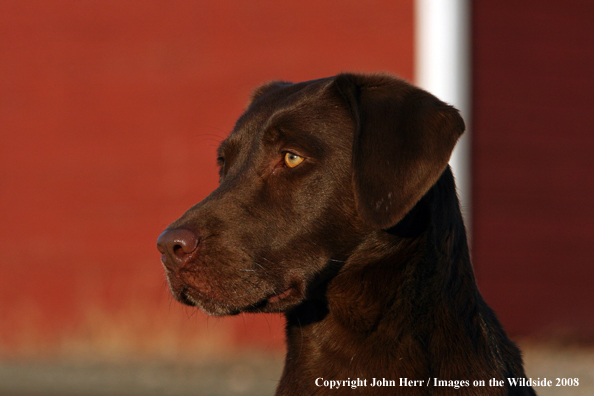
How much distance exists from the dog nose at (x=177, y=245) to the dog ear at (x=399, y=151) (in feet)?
2.12

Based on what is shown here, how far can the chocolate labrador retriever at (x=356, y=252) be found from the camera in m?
2.68

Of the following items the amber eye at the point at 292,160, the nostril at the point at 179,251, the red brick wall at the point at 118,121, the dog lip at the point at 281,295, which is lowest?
the red brick wall at the point at 118,121

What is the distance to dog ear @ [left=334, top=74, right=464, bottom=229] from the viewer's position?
2.65 meters

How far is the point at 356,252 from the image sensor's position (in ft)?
9.59

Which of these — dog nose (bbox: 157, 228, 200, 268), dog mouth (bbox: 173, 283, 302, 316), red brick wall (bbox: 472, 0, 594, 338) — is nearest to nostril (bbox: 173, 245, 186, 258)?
dog nose (bbox: 157, 228, 200, 268)

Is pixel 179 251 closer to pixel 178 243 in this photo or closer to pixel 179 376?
pixel 178 243

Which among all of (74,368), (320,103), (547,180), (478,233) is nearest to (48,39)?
(74,368)

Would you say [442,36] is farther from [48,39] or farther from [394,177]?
[394,177]

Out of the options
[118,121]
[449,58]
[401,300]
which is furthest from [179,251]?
[118,121]

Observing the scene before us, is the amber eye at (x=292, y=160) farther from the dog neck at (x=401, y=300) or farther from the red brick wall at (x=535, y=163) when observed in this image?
the red brick wall at (x=535, y=163)

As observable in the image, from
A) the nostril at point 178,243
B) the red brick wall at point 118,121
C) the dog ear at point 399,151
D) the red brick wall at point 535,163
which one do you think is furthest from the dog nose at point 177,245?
the red brick wall at point 535,163

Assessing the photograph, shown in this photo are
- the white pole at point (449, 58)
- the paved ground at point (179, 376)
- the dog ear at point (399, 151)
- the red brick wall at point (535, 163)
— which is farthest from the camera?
the red brick wall at point (535, 163)

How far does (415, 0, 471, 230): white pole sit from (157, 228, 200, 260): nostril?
559cm

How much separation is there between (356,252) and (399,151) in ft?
1.53
